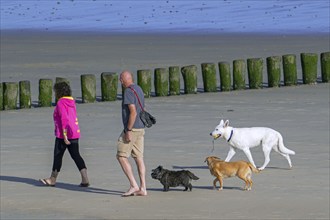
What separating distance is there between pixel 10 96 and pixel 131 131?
406 inches

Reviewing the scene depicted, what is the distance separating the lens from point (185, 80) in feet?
86.1

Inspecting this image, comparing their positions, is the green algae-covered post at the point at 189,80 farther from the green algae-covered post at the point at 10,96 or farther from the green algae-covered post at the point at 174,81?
the green algae-covered post at the point at 10,96

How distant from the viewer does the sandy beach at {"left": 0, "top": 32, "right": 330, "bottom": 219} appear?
13680 mm

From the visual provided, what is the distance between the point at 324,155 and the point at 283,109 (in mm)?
5879

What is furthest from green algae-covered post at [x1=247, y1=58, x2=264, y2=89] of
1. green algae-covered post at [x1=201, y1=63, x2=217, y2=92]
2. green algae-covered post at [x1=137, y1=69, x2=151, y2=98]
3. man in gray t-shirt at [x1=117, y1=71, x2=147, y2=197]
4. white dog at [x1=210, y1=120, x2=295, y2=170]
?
man in gray t-shirt at [x1=117, y1=71, x2=147, y2=197]

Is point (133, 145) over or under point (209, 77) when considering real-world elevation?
under

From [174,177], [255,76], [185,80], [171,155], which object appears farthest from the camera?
[255,76]

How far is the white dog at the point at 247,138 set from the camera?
15.4 m

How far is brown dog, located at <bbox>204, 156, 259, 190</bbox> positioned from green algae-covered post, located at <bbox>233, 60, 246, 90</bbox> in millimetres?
12343

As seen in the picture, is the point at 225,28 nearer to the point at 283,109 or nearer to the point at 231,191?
the point at 283,109

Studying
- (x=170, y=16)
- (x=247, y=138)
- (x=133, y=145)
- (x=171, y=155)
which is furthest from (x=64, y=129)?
(x=170, y=16)

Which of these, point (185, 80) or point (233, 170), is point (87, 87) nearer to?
point (185, 80)

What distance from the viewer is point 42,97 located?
24.5 metres

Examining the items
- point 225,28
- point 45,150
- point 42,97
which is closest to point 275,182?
point 45,150
